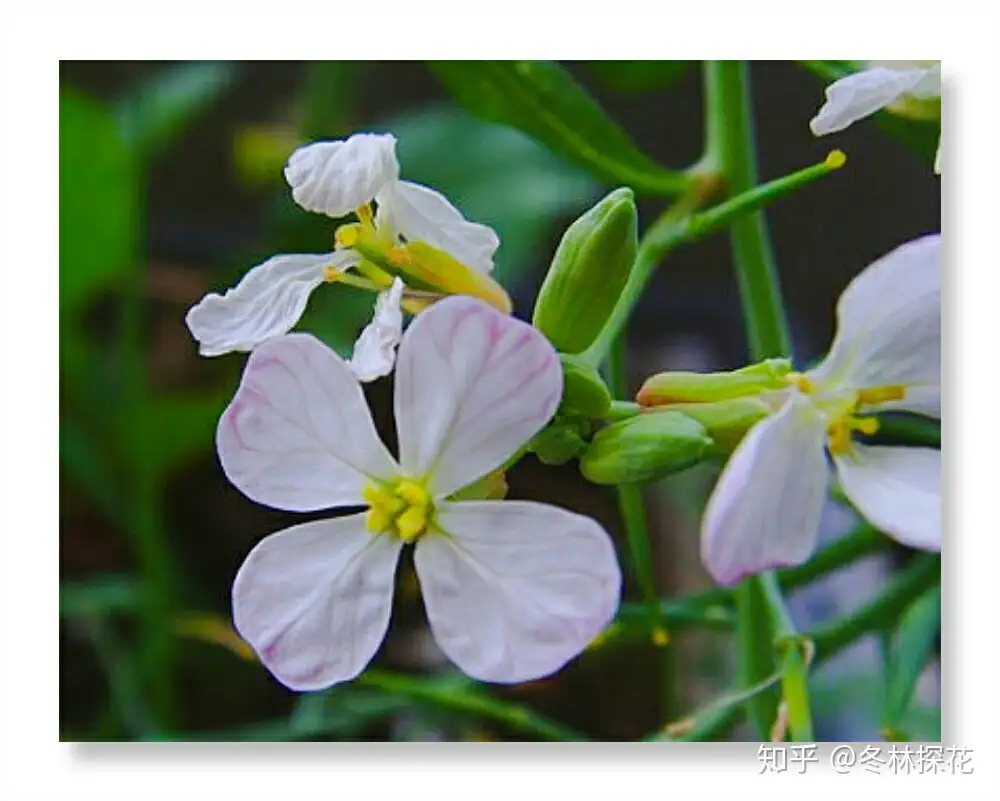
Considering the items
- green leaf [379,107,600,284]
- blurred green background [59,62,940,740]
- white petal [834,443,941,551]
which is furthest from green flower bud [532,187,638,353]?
green leaf [379,107,600,284]

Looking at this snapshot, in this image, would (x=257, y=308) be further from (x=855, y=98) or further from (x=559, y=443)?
(x=855, y=98)

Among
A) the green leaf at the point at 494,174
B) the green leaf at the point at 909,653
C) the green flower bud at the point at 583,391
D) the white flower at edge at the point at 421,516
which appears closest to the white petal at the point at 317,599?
the white flower at edge at the point at 421,516

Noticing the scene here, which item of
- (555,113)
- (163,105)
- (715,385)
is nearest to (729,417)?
(715,385)

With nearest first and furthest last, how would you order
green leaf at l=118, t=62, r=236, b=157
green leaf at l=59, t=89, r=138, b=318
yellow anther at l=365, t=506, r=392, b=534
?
yellow anther at l=365, t=506, r=392, b=534, green leaf at l=59, t=89, r=138, b=318, green leaf at l=118, t=62, r=236, b=157

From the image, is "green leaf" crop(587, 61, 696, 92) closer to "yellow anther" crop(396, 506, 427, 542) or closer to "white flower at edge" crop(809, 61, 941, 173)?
"white flower at edge" crop(809, 61, 941, 173)

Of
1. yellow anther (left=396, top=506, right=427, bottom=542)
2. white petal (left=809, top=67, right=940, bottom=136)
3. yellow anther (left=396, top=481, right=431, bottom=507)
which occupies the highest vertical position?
white petal (left=809, top=67, right=940, bottom=136)

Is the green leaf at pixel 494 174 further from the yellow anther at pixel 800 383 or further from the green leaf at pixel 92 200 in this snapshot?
the yellow anther at pixel 800 383

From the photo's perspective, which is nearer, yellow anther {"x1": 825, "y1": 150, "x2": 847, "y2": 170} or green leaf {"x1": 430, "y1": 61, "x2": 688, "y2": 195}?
yellow anther {"x1": 825, "y1": 150, "x2": 847, "y2": 170}
